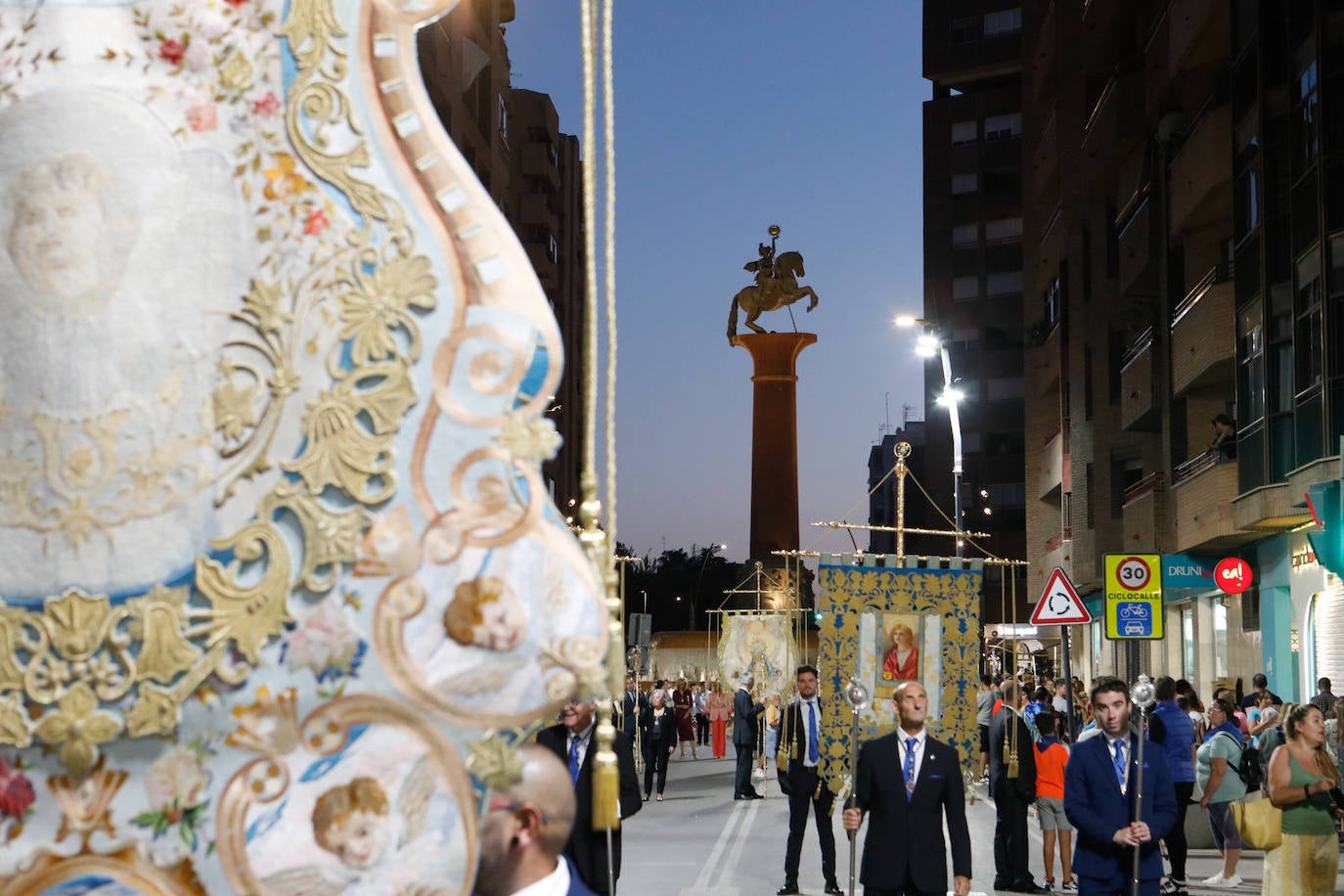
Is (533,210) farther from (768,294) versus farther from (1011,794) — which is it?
(1011,794)

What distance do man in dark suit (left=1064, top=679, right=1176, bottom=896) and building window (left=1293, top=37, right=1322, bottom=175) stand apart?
18.8 meters

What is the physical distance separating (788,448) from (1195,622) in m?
22.5

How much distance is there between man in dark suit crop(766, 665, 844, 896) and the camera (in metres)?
17.1

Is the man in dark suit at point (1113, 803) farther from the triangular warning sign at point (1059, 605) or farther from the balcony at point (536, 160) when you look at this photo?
the balcony at point (536, 160)

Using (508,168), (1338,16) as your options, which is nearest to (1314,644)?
(1338,16)


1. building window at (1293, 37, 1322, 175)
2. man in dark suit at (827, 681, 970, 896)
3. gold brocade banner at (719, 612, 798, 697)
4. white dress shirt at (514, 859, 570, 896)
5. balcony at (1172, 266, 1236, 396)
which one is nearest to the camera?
white dress shirt at (514, 859, 570, 896)

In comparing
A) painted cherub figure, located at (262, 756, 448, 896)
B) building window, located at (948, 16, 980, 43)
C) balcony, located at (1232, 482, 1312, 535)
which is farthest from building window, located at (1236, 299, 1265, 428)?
building window, located at (948, 16, 980, 43)

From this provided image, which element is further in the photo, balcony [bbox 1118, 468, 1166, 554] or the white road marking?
balcony [bbox 1118, 468, 1166, 554]

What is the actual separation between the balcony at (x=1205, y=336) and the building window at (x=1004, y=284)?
58655mm

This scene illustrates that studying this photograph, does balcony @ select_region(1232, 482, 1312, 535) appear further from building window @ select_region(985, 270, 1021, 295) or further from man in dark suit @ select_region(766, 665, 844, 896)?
building window @ select_region(985, 270, 1021, 295)

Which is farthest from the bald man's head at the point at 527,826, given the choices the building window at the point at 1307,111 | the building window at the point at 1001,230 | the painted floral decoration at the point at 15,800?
the building window at the point at 1001,230

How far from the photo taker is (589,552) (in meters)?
2.82

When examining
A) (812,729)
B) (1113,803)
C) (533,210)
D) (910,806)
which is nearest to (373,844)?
(1113,803)

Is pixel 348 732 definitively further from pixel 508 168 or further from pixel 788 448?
pixel 508 168
